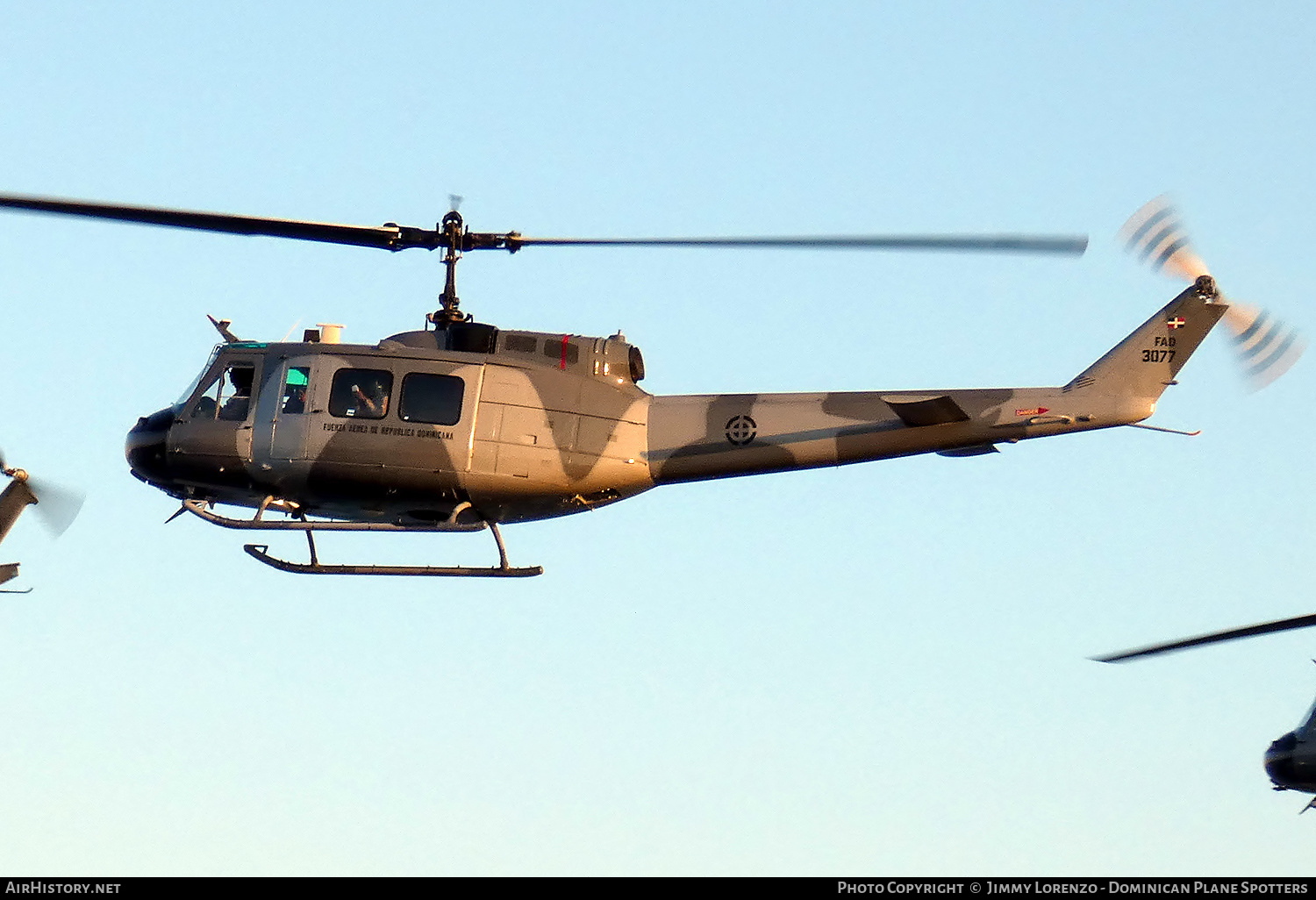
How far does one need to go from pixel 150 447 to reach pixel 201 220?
4017 mm

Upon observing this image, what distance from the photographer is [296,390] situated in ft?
93.5

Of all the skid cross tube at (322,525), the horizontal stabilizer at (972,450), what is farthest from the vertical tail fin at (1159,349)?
the skid cross tube at (322,525)

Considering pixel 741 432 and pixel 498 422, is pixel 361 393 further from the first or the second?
pixel 741 432

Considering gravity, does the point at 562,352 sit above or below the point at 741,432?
above

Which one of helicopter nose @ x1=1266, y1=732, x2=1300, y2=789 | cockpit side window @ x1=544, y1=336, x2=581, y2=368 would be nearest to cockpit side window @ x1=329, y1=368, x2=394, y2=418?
cockpit side window @ x1=544, y1=336, x2=581, y2=368

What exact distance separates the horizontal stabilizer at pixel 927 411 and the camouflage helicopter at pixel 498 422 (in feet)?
0.08

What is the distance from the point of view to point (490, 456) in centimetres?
2805

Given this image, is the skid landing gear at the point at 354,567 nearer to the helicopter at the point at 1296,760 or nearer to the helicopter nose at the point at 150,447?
the helicopter nose at the point at 150,447

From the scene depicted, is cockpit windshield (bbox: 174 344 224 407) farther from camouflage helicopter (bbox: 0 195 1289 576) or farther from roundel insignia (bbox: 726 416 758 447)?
roundel insignia (bbox: 726 416 758 447)

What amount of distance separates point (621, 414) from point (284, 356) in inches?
190

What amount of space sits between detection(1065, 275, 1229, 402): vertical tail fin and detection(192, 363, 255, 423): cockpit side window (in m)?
11.4

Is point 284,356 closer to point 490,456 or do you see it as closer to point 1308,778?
point 490,456

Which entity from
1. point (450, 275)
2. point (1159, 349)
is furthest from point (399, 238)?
point (1159, 349)
